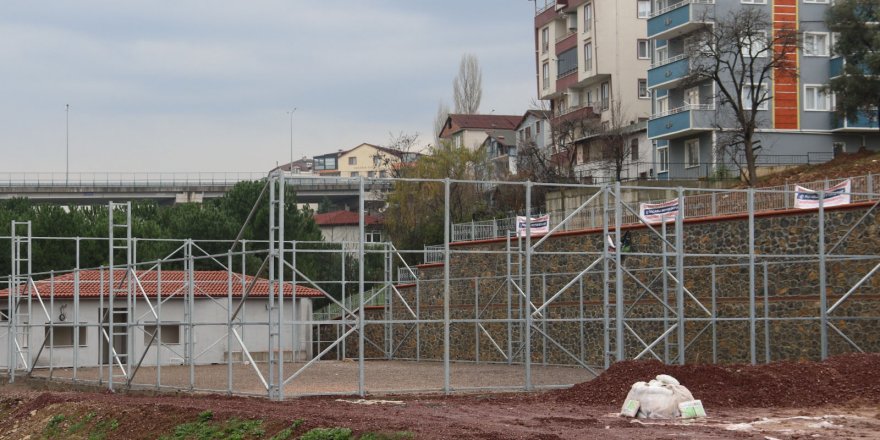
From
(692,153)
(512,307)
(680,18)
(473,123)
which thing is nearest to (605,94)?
(692,153)

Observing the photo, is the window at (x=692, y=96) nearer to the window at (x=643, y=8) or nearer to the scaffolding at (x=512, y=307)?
the window at (x=643, y=8)

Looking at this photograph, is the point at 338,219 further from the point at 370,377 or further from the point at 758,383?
the point at 758,383

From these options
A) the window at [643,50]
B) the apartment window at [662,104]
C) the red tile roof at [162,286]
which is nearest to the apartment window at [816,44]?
the apartment window at [662,104]

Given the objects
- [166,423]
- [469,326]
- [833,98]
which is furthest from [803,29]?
[166,423]

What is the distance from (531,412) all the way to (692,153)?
1415 inches

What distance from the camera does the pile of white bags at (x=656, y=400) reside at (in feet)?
52.7

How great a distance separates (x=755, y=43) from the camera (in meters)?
48.8

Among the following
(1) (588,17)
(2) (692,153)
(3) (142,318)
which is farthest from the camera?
(1) (588,17)

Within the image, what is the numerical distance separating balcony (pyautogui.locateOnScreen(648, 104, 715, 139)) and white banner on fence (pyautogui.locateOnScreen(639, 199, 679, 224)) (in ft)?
65.8

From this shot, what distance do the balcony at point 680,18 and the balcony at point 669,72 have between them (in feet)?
3.64

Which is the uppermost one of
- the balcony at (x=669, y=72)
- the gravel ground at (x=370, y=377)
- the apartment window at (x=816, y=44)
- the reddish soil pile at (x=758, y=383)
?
the apartment window at (x=816, y=44)

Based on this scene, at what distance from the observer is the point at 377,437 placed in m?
13.8

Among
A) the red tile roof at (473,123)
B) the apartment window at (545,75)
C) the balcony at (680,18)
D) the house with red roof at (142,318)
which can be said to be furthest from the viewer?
the red tile roof at (473,123)

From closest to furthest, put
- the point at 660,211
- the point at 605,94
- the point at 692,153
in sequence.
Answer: the point at 660,211 < the point at 692,153 < the point at 605,94
